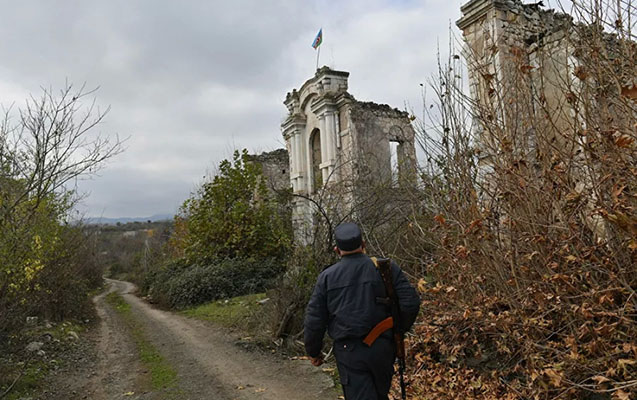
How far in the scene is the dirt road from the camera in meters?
6.91

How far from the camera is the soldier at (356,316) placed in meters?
3.96

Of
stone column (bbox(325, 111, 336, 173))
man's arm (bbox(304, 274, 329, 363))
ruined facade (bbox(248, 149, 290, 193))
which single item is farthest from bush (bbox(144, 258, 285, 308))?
man's arm (bbox(304, 274, 329, 363))

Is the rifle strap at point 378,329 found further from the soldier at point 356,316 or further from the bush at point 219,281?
the bush at point 219,281

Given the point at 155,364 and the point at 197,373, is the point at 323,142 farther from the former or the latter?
the point at 197,373

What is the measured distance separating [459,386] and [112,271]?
48.0 meters

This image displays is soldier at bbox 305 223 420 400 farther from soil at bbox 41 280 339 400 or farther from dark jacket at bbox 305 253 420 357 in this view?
soil at bbox 41 280 339 400

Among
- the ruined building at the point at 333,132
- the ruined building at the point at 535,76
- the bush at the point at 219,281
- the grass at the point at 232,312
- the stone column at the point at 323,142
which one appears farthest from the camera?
the stone column at the point at 323,142

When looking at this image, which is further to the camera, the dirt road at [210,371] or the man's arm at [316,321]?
the dirt road at [210,371]

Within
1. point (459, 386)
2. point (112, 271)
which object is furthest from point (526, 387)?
point (112, 271)

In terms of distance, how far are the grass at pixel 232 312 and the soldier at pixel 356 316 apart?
22.9 ft

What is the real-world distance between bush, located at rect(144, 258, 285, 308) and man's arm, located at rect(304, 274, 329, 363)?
11.8 m

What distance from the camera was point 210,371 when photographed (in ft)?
26.4

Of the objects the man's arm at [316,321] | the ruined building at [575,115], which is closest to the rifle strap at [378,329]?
the man's arm at [316,321]

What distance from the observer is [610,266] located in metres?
4.94
